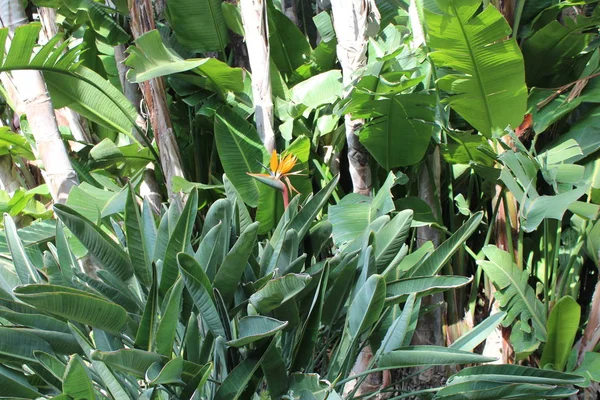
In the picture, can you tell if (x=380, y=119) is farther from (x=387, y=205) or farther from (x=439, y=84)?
(x=387, y=205)

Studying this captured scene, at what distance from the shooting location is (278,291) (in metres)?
0.90

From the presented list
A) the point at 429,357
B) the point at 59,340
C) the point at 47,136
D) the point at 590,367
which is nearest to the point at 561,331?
the point at 590,367

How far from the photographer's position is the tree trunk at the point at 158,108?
1.81 m

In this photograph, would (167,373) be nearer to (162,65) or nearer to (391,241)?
(391,241)

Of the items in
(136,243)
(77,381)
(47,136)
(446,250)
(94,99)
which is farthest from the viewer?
(94,99)

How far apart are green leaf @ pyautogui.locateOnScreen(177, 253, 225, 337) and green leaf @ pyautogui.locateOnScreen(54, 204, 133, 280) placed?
231 millimetres

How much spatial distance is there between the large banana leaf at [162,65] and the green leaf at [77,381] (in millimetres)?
1035

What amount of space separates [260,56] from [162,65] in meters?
0.30

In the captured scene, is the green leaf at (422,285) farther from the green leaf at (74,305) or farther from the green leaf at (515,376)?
the green leaf at (74,305)

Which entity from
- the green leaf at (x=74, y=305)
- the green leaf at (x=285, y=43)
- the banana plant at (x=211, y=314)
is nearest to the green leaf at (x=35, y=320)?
the banana plant at (x=211, y=314)

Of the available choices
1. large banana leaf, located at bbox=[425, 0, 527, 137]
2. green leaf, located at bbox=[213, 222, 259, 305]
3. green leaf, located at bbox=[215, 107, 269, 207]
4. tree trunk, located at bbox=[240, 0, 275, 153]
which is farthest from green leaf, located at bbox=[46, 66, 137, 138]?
green leaf, located at bbox=[213, 222, 259, 305]

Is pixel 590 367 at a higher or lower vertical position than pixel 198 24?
lower

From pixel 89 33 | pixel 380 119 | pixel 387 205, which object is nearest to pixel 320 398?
pixel 387 205

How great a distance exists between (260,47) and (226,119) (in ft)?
0.83
